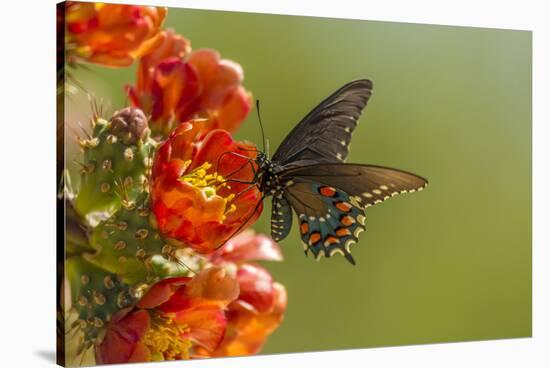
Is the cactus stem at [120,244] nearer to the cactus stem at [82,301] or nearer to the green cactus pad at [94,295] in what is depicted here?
the green cactus pad at [94,295]

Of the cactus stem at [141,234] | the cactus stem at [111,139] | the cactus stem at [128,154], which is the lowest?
the cactus stem at [141,234]

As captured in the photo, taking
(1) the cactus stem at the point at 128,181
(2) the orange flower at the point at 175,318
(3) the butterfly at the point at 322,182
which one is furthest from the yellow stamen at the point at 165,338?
(3) the butterfly at the point at 322,182

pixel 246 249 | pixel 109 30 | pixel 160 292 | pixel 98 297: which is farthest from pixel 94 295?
pixel 109 30

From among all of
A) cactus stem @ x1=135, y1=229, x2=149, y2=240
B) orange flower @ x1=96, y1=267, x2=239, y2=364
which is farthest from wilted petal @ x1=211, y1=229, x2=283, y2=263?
cactus stem @ x1=135, y1=229, x2=149, y2=240

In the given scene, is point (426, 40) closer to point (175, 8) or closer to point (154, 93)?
point (175, 8)

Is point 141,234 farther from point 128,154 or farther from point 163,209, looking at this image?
point 128,154

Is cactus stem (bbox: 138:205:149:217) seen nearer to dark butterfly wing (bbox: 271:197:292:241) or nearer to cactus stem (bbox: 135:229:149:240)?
cactus stem (bbox: 135:229:149:240)

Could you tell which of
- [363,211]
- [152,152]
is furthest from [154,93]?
[363,211]
